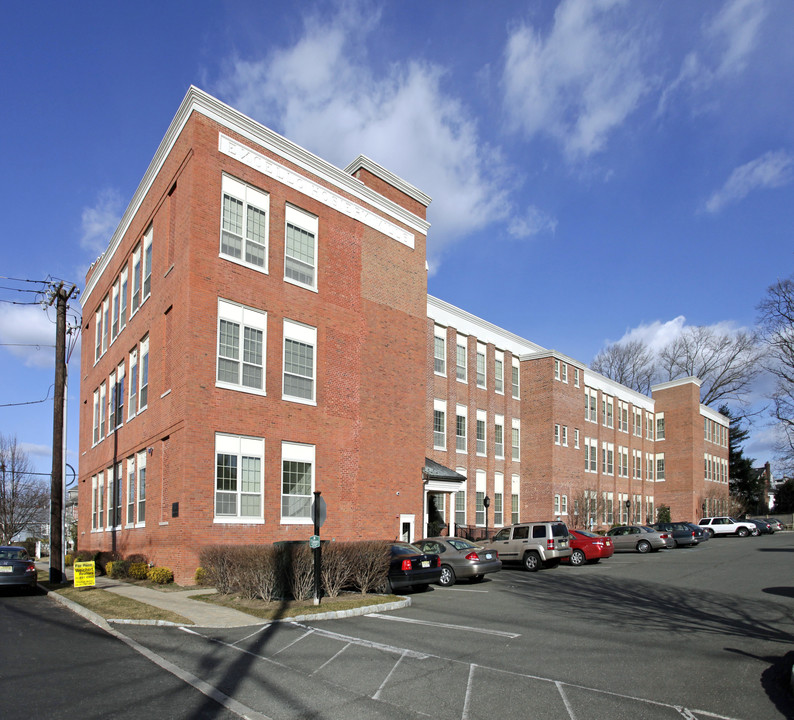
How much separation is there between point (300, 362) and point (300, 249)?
13.7ft

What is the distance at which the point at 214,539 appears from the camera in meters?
20.7

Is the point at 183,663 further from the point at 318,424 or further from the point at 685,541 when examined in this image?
the point at 685,541

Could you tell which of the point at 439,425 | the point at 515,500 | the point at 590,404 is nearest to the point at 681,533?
the point at 515,500

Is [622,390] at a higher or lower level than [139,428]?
higher

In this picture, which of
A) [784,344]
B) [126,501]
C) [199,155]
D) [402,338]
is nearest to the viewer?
[199,155]

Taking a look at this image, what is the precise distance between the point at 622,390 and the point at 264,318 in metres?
45.3

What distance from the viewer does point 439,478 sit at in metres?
32.9

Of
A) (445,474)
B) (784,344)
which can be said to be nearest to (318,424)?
(445,474)

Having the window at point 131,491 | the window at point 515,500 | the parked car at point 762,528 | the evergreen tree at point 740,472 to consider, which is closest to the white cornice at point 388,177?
the window at point 131,491

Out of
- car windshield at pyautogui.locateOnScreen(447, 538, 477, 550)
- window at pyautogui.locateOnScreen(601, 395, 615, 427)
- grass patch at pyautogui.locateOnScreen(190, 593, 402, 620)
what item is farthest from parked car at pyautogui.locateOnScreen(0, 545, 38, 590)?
window at pyautogui.locateOnScreen(601, 395, 615, 427)

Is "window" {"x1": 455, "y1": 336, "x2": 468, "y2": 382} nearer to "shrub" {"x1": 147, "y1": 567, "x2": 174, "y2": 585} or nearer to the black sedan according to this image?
the black sedan

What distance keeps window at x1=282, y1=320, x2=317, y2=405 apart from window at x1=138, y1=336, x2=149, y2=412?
18.0ft

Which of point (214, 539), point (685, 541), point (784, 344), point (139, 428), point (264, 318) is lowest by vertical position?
point (685, 541)

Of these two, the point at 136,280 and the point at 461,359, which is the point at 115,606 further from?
the point at 461,359
